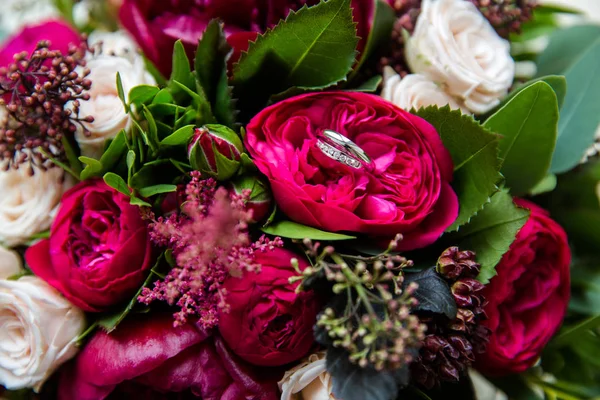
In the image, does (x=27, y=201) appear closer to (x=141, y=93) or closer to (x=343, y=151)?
(x=141, y=93)

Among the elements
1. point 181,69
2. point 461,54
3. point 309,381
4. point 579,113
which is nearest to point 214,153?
point 181,69

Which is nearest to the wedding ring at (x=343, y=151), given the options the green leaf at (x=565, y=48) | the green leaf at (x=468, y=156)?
the green leaf at (x=468, y=156)

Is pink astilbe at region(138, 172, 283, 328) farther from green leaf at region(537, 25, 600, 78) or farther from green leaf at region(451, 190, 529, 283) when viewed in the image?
green leaf at region(537, 25, 600, 78)

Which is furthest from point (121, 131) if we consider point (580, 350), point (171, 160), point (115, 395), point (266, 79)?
point (580, 350)

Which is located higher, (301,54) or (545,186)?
(301,54)

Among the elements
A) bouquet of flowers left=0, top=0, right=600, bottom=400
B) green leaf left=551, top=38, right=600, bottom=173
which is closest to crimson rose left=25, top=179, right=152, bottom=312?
→ bouquet of flowers left=0, top=0, right=600, bottom=400
